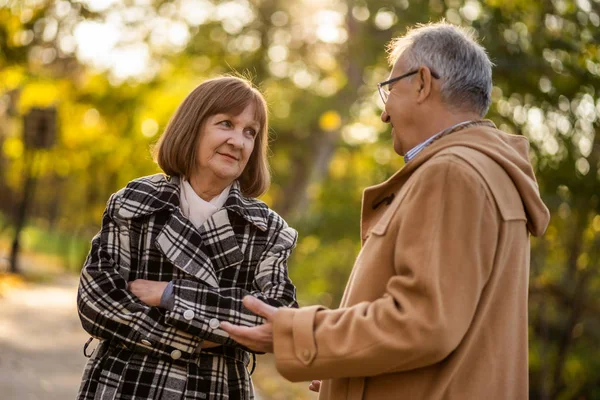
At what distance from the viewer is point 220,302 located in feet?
10.7

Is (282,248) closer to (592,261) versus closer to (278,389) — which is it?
(592,261)

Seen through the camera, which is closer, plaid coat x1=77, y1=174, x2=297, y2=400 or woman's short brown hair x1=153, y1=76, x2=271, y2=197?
plaid coat x1=77, y1=174, x2=297, y2=400

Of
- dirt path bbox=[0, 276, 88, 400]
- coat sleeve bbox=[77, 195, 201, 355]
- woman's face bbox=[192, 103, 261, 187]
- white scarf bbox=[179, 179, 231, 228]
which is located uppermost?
woman's face bbox=[192, 103, 261, 187]

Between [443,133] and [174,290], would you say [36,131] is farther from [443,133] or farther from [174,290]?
[443,133]

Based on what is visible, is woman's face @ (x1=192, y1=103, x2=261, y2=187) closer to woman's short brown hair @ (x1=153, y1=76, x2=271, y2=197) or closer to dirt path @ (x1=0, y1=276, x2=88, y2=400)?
woman's short brown hair @ (x1=153, y1=76, x2=271, y2=197)

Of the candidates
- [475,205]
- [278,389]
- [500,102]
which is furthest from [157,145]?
[278,389]

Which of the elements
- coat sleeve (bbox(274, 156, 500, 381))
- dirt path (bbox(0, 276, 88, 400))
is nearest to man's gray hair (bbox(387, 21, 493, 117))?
coat sleeve (bbox(274, 156, 500, 381))

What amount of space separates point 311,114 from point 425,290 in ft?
60.4

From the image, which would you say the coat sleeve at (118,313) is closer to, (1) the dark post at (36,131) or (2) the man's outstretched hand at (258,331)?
(2) the man's outstretched hand at (258,331)

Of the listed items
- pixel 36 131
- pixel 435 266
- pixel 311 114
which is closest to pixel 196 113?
pixel 435 266

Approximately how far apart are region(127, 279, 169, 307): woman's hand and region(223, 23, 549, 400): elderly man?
511 millimetres

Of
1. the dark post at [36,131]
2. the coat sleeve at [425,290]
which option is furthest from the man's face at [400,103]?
the dark post at [36,131]

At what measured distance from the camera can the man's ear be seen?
2.79 meters

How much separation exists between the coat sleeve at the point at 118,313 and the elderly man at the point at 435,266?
1.46 feet
